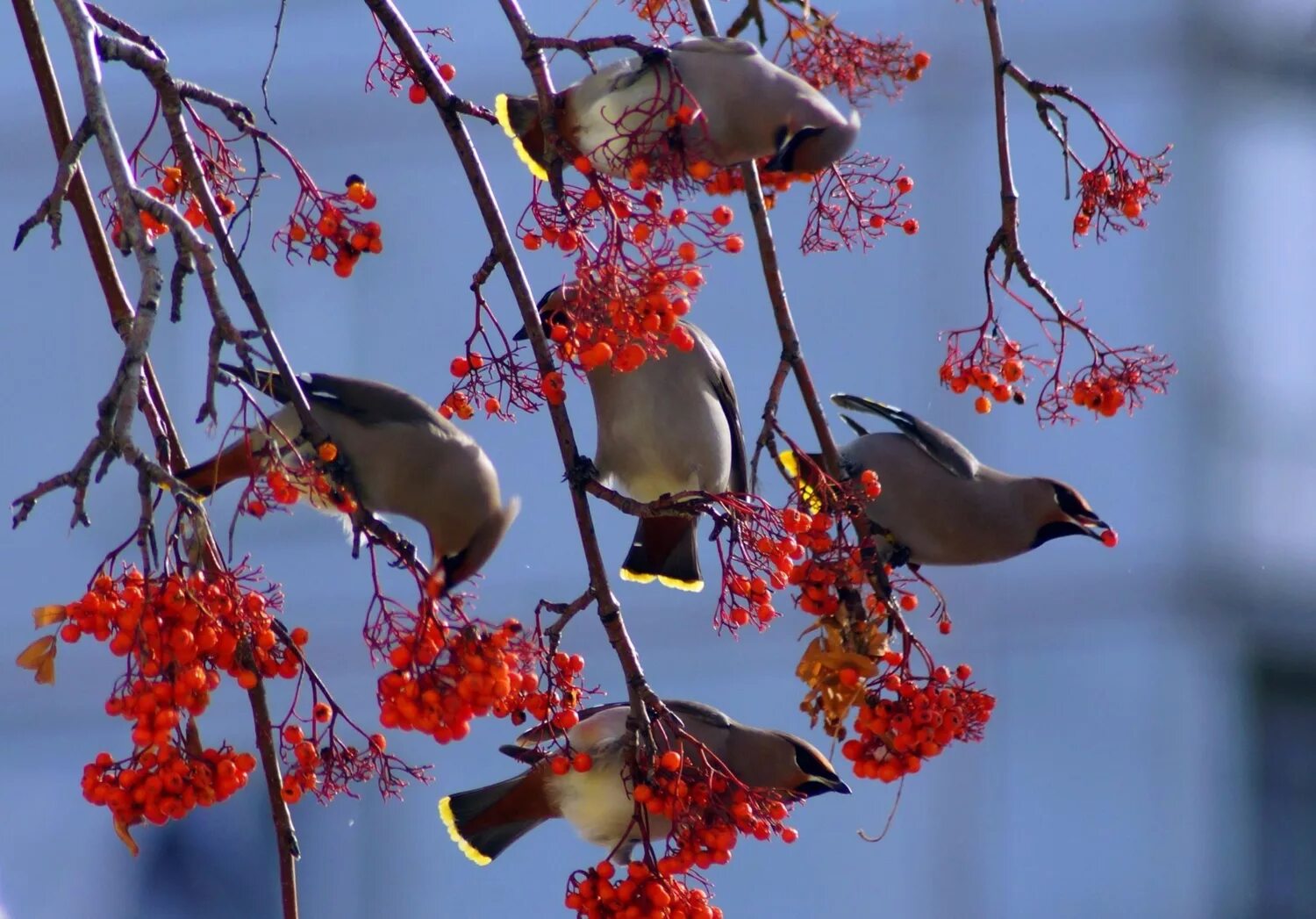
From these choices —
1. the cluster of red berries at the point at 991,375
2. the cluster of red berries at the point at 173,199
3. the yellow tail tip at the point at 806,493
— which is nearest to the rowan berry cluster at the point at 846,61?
the cluster of red berries at the point at 991,375

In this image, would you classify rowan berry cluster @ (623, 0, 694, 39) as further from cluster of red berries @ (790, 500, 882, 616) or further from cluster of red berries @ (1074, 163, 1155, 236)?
cluster of red berries @ (790, 500, 882, 616)

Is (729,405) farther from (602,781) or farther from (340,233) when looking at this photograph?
(340,233)

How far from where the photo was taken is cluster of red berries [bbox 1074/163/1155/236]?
93.8 inches

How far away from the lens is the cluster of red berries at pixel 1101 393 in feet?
7.84

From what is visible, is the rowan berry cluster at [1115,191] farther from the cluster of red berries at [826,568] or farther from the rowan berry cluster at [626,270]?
the rowan berry cluster at [626,270]

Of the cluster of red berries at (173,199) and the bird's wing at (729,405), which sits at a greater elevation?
the bird's wing at (729,405)

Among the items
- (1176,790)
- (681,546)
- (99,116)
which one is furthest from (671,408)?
(1176,790)

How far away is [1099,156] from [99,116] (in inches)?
185

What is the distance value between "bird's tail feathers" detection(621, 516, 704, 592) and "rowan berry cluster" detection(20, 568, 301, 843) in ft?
3.75

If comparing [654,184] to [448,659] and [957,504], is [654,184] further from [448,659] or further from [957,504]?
[957,504]

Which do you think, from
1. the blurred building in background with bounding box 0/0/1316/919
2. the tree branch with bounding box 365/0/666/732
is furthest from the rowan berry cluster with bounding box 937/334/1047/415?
the blurred building in background with bounding box 0/0/1316/919

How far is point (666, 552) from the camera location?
9.45 feet

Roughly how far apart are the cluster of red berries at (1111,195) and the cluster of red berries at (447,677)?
1097 millimetres

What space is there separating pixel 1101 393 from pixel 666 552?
78cm
